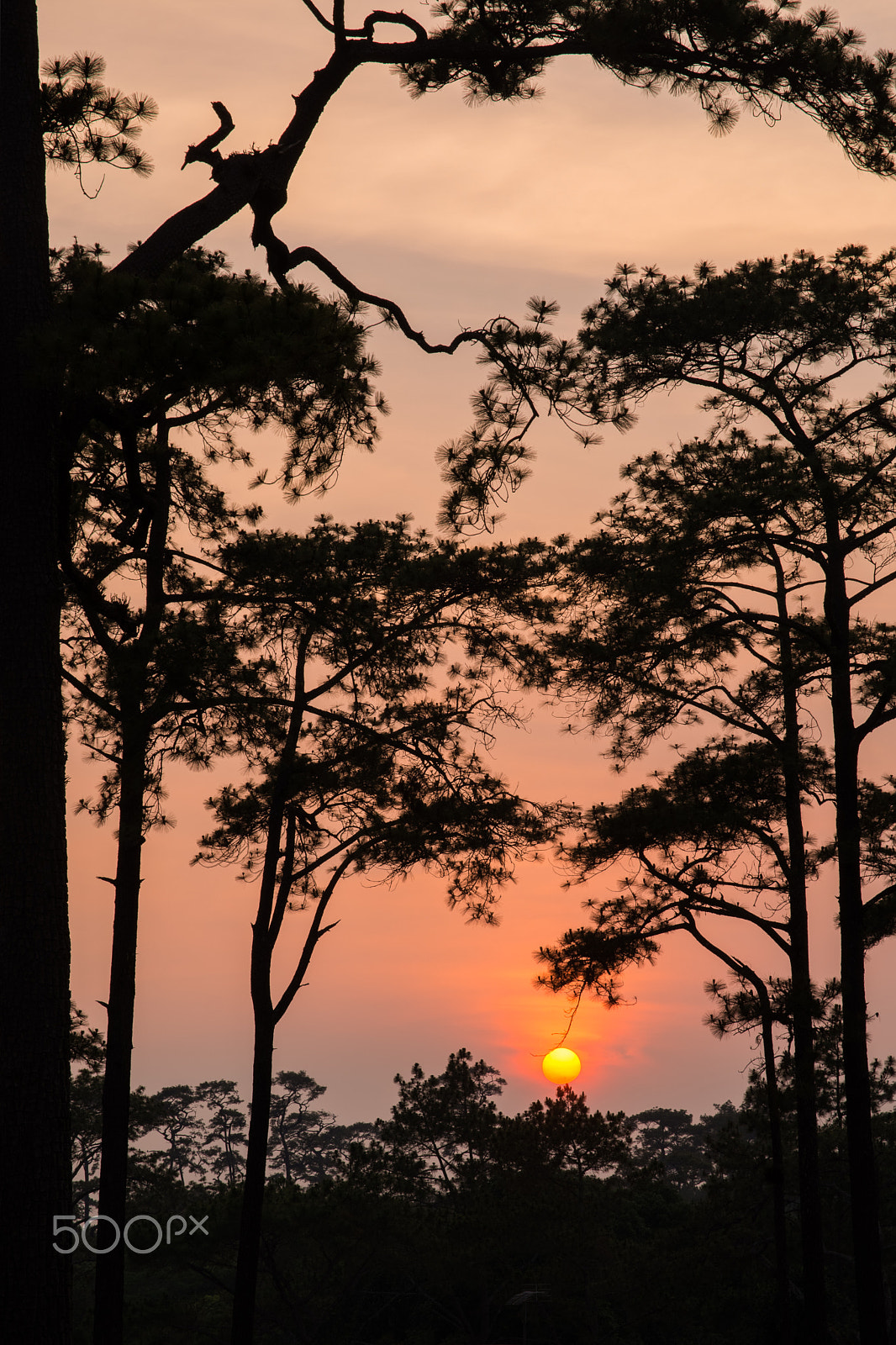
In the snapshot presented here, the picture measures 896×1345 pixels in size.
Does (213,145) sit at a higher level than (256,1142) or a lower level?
higher

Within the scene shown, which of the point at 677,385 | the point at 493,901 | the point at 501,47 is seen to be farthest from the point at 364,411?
the point at 493,901

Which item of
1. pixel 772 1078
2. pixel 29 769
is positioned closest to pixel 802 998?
pixel 772 1078

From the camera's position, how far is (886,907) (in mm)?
13516

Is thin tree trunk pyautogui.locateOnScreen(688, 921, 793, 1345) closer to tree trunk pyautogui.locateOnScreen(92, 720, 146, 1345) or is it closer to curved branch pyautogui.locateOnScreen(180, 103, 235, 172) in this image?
tree trunk pyautogui.locateOnScreen(92, 720, 146, 1345)

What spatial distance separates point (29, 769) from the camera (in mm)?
6461

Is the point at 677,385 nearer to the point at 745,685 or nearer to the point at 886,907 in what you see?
the point at 745,685

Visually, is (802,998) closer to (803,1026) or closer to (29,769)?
(803,1026)

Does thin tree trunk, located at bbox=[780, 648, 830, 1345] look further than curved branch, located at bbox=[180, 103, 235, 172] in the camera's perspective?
Yes

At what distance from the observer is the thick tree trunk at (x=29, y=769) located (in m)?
6.00

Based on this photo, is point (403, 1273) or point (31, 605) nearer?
point (31, 605)

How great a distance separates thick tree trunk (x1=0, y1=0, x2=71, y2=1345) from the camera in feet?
19.7

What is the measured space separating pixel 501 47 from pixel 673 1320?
2365cm

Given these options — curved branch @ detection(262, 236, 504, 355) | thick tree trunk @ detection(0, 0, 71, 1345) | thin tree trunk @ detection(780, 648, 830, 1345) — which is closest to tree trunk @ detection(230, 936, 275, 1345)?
thin tree trunk @ detection(780, 648, 830, 1345)

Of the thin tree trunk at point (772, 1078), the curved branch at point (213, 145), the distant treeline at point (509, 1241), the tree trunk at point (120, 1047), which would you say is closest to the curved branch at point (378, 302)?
the curved branch at point (213, 145)
